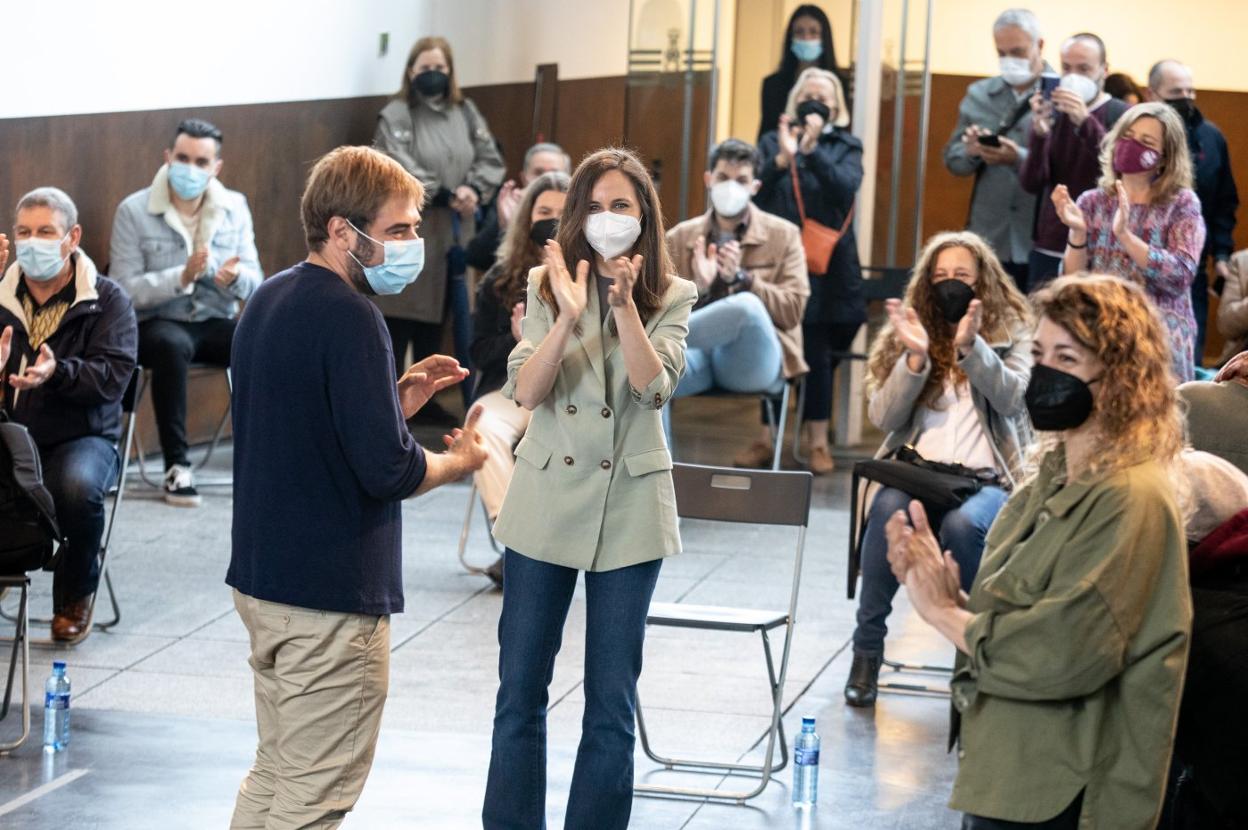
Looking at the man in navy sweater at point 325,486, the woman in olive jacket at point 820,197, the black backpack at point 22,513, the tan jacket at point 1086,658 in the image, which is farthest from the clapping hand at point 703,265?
the tan jacket at point 1086,658

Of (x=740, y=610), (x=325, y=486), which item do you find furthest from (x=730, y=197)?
(x=325, y=486)

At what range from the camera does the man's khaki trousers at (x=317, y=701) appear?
9.91ft

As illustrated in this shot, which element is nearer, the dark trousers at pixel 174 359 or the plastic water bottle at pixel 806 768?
the plastic water bottle at pixel 806 768

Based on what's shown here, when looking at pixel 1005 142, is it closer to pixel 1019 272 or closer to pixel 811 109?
pixel 1019 272

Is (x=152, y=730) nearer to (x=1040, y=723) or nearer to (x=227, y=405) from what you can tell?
(x=1040, y=723)

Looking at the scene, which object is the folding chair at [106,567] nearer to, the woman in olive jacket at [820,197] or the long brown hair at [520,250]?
the long brown hair at [520,250]

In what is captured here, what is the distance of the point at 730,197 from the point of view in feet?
23.3

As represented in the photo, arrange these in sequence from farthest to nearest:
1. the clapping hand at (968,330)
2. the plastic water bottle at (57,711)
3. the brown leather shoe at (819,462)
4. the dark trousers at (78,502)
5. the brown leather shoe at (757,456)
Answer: the brown leather shoe at (819,462), the brown leather shoe at (757,456), the dark trousers at (78,502), the clapping hand at (968,330), the plastic water bottle at (57,711)

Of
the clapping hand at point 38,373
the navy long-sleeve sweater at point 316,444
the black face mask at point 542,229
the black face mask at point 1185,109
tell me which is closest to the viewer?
the navy long-sleeve sweater at point 316,444

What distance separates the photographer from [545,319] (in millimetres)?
3387

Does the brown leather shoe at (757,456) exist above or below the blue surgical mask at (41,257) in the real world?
below

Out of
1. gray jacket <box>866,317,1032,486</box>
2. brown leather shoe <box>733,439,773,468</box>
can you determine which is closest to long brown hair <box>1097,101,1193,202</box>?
gray jacket <box>866,317,1032,486</box>

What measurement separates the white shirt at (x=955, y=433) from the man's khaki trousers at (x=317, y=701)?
231cm

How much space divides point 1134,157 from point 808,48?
3.25 meters
